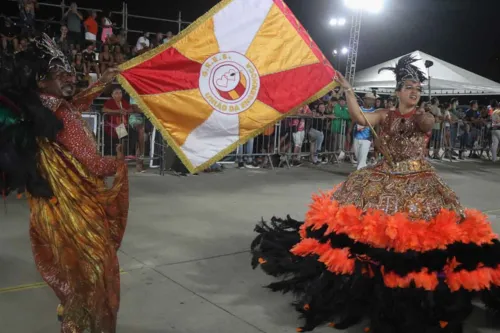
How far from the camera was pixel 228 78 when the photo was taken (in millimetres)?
4039

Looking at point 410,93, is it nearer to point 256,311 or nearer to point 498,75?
point 256,311

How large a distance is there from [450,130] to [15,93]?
14.5 metres

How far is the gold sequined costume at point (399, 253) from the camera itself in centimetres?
334

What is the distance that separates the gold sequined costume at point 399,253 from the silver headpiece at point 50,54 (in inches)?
83.5

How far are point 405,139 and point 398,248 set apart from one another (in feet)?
2.91

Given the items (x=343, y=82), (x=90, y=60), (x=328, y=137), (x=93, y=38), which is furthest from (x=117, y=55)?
(x=343, y=82)

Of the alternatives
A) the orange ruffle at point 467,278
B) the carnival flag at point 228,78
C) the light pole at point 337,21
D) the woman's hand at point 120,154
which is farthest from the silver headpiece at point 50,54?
the light pole at point 337,21

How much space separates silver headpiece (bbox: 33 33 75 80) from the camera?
9.48 feet

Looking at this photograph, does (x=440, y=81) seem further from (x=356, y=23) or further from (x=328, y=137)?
(x=328, y=137)

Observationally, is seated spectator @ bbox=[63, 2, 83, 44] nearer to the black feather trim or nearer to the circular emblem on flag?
the circular emblem on flag

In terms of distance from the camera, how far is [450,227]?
341cm

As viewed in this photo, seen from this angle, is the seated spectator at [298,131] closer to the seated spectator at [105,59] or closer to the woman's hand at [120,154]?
the seated spectator at [105,59]

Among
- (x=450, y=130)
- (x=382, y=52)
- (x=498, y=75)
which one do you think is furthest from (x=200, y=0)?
(x=498, y=75)

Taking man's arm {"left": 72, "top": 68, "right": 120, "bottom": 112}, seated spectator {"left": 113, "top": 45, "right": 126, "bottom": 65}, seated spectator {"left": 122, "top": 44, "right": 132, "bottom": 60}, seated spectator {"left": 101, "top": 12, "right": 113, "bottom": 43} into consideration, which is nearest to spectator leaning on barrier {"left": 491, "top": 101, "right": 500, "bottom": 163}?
seated spectator {"left": 122, "top": 44, "right": 132, "bottom": 60}
